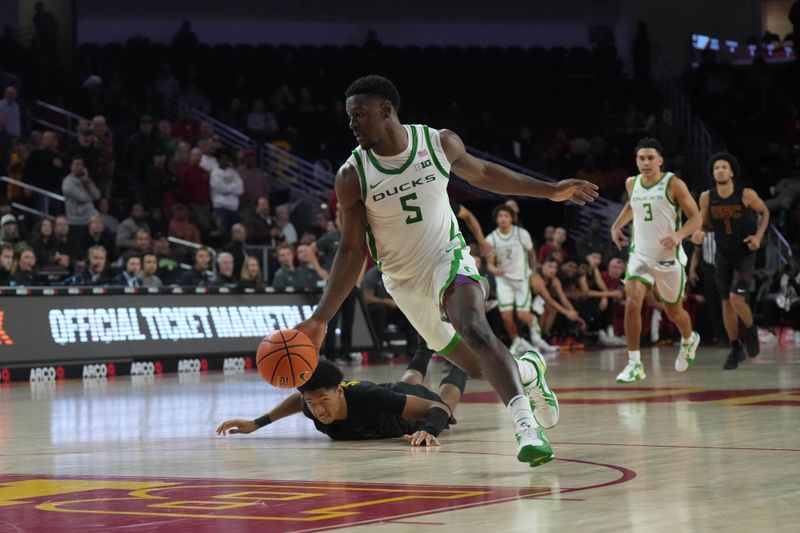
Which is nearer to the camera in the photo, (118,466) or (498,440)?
(118,466)

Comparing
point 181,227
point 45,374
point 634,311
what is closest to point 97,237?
point 181,227

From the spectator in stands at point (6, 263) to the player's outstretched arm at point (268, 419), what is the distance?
30.6 ft

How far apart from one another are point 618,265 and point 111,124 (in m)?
9.35

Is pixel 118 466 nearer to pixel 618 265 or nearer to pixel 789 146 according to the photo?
pixel 618 265

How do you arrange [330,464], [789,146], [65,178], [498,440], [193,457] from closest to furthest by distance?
[330,464] < [193,457] < [498,440] < [65,178] < [789,146]

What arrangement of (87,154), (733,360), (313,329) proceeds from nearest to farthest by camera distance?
(313,329), (733,360), (87,154)

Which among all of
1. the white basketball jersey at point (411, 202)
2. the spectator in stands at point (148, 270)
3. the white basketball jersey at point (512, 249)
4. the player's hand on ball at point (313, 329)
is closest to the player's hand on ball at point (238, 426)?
the player's hand on ball at point (313, 329)

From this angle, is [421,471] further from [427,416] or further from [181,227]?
[181,227]

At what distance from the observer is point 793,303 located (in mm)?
22125

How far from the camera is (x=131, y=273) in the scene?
57.6 ft

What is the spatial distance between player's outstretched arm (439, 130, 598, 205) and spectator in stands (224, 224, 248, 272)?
1258 cm

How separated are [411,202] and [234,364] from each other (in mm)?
10941

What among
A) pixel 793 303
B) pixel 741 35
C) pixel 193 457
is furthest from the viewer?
pixel 741 35

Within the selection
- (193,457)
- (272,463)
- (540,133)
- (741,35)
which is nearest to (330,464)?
(272,463)
